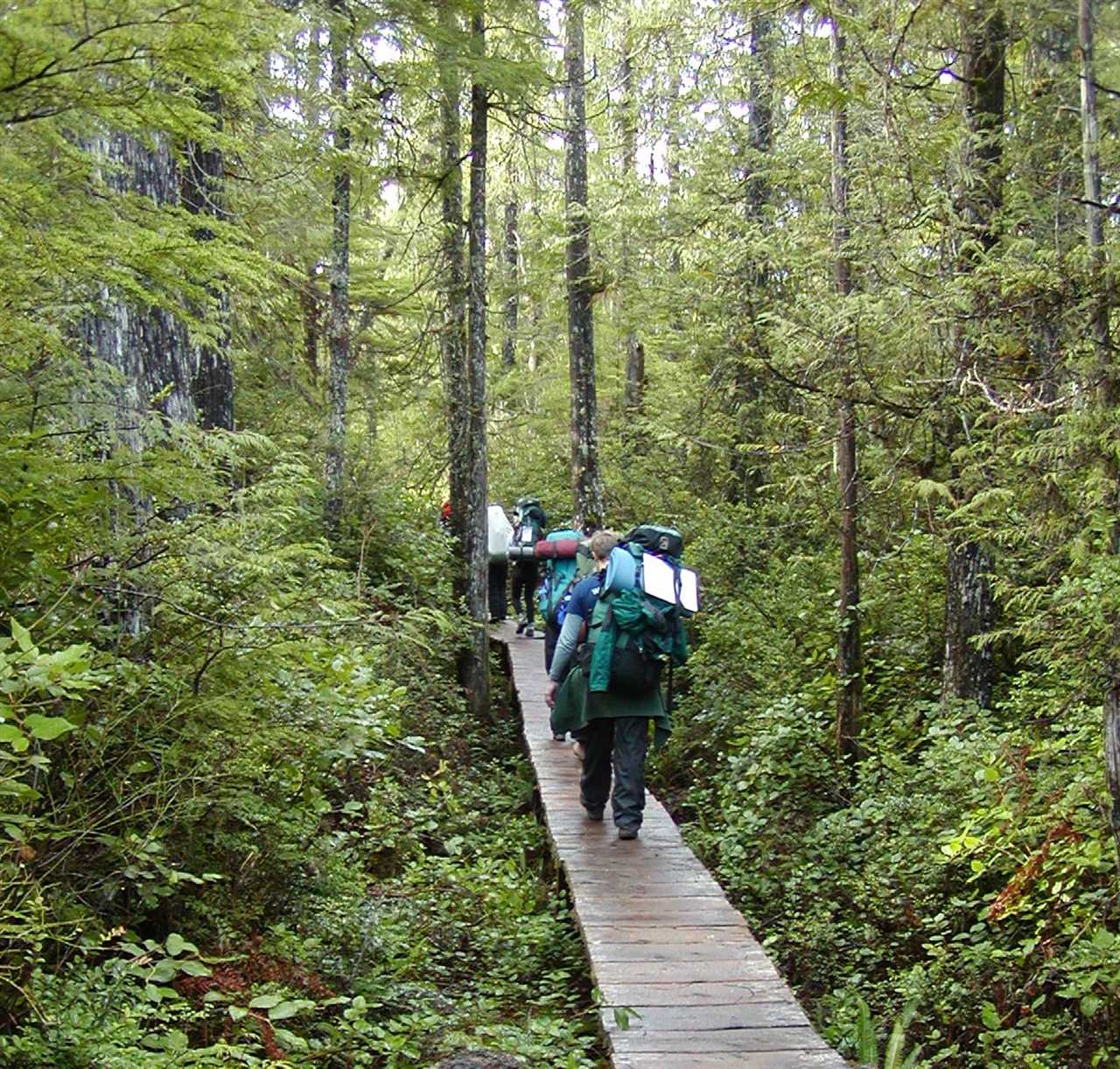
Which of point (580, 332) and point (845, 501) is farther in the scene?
point (580, 332)

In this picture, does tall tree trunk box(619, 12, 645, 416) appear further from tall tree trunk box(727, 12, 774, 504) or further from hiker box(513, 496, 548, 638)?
hiker box(513, 496, 548, 638)

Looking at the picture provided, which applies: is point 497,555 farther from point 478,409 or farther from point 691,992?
point 691,992

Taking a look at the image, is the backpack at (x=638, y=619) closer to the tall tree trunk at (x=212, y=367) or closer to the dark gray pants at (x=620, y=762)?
the dark gray pants at (x=620, y=762)

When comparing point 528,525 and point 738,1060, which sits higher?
point 528,525

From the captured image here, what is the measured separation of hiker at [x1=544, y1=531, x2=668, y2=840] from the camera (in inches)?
328

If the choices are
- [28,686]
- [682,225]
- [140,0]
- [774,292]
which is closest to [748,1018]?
[28,686]

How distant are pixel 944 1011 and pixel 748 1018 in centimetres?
115

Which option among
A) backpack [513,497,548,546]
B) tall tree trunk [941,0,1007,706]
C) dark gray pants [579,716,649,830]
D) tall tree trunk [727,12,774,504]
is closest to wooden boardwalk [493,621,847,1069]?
dark gray pants [579,716,649,830]

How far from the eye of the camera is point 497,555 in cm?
1583

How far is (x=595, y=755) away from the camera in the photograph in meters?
8.83

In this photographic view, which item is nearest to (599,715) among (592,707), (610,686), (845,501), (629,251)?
(592,707)

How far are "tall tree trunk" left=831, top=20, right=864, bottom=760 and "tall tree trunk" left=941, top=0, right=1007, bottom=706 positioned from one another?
845 mm

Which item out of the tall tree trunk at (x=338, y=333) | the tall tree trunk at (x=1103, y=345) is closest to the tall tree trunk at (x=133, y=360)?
the tall tree trunk at (x=1103, y=345)

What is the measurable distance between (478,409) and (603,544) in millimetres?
4540
